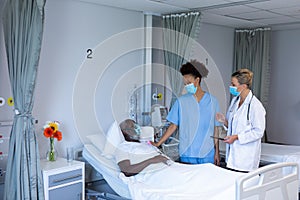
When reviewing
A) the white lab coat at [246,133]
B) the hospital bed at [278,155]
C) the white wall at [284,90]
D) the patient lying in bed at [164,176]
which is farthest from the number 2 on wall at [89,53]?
the white wall at [284,90]

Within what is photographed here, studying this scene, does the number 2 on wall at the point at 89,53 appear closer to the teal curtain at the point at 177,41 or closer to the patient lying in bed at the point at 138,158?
the teal curtain at the point at 177,41

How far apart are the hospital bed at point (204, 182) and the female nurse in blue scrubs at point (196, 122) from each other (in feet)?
0.63

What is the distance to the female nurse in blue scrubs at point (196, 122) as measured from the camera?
2787 mm

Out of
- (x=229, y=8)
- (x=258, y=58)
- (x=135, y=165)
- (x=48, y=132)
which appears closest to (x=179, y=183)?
(x=135, y=165)

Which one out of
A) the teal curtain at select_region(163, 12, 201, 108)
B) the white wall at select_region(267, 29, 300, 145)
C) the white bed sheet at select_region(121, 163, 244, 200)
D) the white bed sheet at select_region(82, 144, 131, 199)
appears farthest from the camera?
the white wall at select_region(267, 29, 300, 145)

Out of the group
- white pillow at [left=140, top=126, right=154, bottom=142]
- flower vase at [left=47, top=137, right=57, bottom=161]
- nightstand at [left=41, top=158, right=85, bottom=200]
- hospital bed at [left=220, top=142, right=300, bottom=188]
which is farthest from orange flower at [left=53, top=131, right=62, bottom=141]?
hospital bed at [left=220, top=142, right=300, bottom=188]

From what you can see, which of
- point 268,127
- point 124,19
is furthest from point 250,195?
point 268,127

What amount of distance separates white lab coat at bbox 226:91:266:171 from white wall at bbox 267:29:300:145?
284 cm

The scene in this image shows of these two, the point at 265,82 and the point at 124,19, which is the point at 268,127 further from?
the point at 124,19

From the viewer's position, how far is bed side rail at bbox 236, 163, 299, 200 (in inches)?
78.0

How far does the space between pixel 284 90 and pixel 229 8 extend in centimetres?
231

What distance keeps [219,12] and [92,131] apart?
71.0 inches

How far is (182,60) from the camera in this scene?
363cm

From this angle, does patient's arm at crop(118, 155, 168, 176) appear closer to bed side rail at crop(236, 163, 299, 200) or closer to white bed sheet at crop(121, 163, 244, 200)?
white bed sheet at crop(121, 163, 244, 200)
